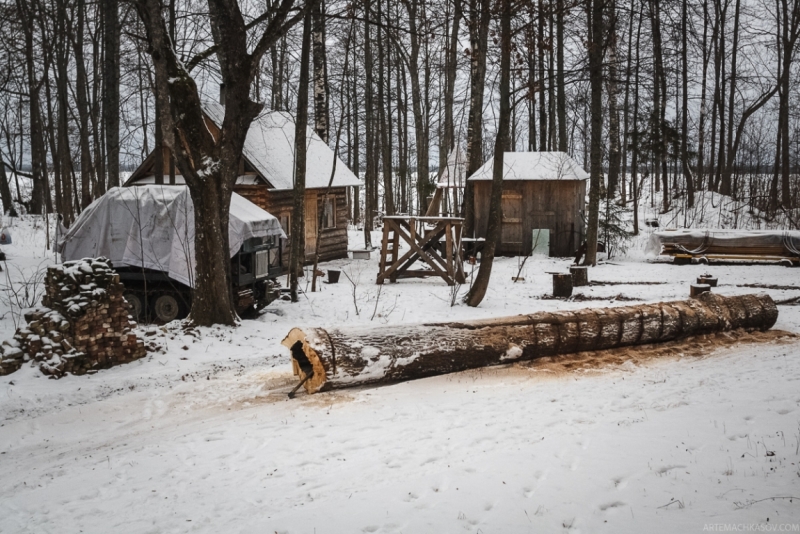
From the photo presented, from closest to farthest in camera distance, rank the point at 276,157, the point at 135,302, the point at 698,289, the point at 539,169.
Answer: the point at 135,302
the point at 698,289
the point at 276,157
the point at 539,169

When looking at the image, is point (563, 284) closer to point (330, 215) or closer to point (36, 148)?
point (330, 215)

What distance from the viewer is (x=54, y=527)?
14.3ft

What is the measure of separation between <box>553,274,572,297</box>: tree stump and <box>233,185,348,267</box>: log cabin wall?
653cm

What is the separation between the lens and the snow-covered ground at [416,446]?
440 cm

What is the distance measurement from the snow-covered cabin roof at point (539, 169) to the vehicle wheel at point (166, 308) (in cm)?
1184

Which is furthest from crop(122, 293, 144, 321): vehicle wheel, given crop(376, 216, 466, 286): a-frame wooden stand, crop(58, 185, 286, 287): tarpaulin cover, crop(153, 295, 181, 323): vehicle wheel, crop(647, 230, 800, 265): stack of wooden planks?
crop(647, 230, 800, 265): stack of wooden planks

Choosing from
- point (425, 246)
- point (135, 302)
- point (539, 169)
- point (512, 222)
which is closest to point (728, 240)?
point (539, 169)

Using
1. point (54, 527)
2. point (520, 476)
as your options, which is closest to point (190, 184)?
point (54, 527)

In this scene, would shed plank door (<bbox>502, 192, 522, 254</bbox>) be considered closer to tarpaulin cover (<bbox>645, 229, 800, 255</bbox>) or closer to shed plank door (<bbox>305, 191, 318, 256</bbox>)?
tarpaulin cover (<bbox>645, 229, 800, 255</bbox>)

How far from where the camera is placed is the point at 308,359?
7.19 metres

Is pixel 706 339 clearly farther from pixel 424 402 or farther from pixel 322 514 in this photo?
pixel 322 514

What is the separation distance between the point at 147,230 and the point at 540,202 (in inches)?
540

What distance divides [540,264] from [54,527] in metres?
16.5

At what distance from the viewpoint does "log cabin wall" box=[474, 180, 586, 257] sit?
21484 mm
